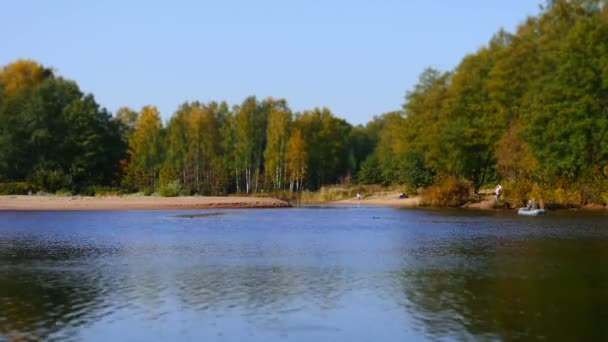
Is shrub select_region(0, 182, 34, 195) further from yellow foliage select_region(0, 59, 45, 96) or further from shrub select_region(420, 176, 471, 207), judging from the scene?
shrub select_region(420, 176, 471, 207)

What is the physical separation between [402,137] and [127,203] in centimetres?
3695

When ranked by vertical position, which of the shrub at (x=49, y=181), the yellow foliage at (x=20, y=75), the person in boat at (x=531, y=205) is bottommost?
the person in boat at (x=531, y=205)

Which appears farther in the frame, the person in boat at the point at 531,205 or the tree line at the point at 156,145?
the tree line at the point at 156,145

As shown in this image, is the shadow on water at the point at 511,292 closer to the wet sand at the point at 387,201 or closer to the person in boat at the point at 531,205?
the person in boat at the point at 531,205

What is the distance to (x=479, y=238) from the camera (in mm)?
37031

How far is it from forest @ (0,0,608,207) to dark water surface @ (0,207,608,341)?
21650 millimetres

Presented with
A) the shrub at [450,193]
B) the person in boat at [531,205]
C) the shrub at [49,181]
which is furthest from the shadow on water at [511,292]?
the shrub at [49,181]

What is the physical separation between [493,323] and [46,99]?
311 ft

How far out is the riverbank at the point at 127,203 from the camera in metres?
69.8

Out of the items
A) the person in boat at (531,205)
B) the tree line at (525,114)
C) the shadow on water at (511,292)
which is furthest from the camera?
the tree line at (525,114)

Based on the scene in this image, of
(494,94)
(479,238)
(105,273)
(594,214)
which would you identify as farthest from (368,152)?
(105,273)

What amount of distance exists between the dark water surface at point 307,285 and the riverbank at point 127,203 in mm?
27879

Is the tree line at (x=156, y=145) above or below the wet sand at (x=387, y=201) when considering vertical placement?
above

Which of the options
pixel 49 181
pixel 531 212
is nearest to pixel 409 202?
pixel 531 212
